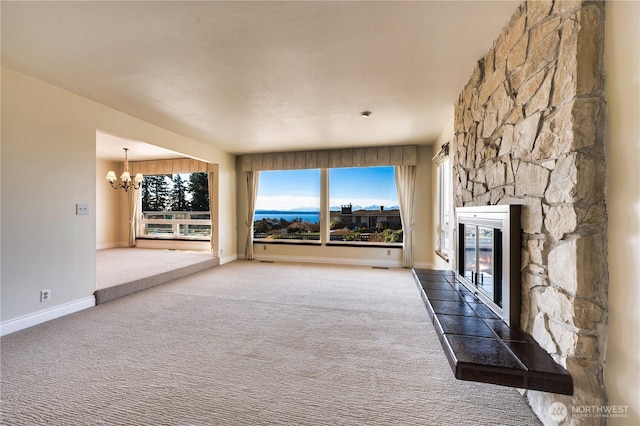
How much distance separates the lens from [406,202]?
5.71 meters

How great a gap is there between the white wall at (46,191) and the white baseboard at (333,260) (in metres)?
3.54

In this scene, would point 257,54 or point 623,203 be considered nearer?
point 623,203

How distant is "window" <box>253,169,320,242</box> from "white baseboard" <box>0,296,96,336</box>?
3744mm

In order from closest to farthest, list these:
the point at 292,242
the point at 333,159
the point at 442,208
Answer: the point at 442,208
the point at 333,159
the point at 292,242

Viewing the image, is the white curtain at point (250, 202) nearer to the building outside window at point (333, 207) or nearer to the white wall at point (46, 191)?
the building outside window at point (333, 207)

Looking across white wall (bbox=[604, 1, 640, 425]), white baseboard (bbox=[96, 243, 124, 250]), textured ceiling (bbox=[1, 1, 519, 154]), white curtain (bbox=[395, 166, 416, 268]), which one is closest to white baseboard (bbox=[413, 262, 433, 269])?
white curtain (bbox=[395, 166, 416, 268])

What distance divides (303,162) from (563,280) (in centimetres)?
524

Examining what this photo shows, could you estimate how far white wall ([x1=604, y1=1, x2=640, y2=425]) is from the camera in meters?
1.16

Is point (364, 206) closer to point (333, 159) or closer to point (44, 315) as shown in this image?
point (333, 159)

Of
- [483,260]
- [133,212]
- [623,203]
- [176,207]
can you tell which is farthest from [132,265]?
[623,203]

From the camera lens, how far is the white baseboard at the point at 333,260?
19.4 ft

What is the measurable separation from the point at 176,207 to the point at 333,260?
15.9 feet

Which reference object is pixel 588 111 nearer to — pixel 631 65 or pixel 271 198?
pixel 631 65

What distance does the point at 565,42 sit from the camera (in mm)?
1396
